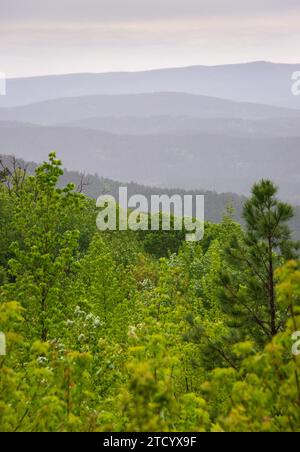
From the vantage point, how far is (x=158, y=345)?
9742 mm

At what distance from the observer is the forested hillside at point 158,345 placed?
8.74m

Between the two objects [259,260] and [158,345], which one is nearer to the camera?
[158,345]

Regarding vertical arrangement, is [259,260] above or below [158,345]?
above

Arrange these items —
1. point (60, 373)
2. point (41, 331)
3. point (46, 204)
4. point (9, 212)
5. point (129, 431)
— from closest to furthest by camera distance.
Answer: point (129, 431)
point (60, 373)
point (41, 331)
point (46, 204)
point (9, 212)

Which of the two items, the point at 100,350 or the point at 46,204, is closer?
the point at 100,350

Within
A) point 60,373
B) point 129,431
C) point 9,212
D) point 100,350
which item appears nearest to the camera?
point 129,431

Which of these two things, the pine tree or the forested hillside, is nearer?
the forested hillside

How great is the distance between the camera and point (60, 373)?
1030 centimetres

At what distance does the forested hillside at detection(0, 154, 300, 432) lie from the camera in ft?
28.7

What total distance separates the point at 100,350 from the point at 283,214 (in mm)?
5565

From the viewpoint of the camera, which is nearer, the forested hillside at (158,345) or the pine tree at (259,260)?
the forested hillside at (158,345)
